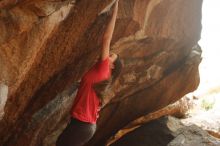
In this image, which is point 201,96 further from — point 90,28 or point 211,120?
point 90,28

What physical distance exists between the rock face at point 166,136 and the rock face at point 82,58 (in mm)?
584

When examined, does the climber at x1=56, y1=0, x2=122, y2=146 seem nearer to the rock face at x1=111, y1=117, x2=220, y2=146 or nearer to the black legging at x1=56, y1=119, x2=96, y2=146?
the black legging at x1=56, y1=119, x2=96, y2=146

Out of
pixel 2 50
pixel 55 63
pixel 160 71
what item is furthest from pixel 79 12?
pixel 160 71

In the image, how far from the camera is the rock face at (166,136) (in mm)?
8359

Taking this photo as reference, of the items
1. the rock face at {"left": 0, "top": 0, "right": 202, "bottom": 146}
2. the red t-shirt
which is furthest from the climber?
the rock face at {"left": 0, "top": 0, "right": 202, "bottom": 146}

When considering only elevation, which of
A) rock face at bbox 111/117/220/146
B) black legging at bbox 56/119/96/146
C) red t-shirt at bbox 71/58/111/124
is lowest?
rock face at bbox 111/117/220/146

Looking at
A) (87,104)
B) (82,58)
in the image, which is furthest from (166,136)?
(87,104)

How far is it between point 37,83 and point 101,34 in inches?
58.3

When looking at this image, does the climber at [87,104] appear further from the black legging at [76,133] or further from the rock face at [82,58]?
the rock face at [82,58]

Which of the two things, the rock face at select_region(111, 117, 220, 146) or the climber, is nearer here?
the climber

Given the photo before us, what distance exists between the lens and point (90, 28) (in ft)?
22.4

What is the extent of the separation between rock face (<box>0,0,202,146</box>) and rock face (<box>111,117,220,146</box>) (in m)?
0.58

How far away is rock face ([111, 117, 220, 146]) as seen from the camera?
329 inches

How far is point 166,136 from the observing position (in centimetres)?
930
